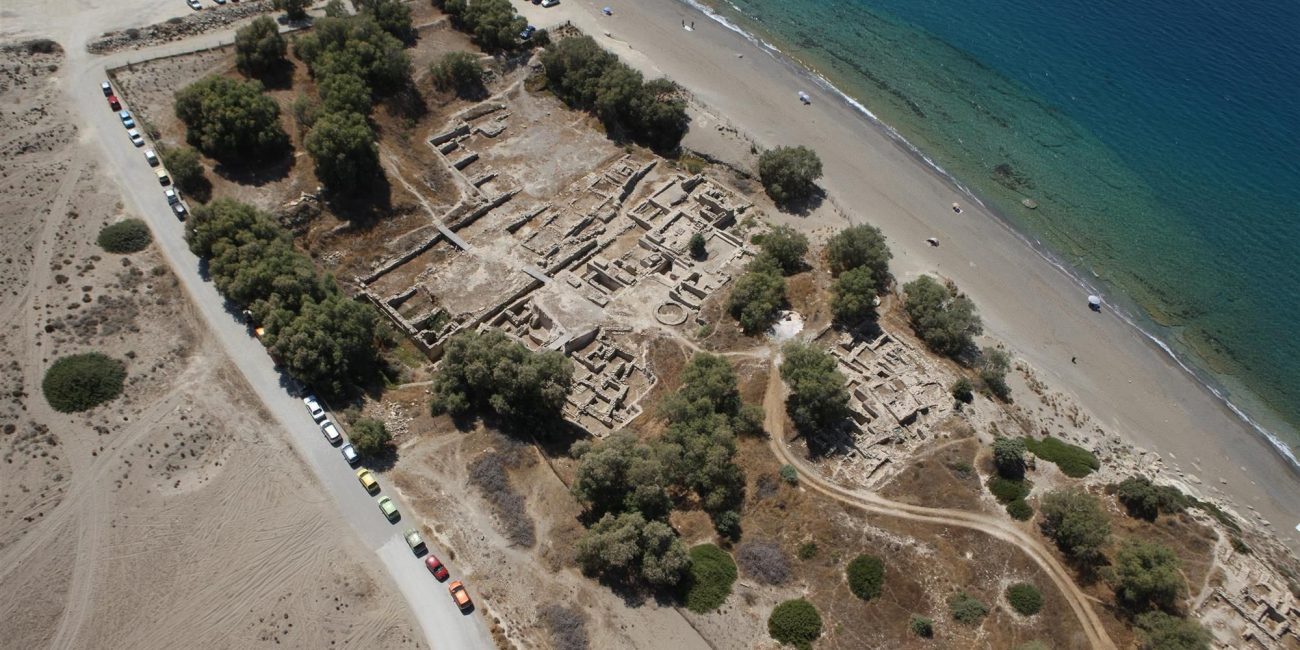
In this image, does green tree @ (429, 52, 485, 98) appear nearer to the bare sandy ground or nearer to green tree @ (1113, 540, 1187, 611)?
the bare sandy ground

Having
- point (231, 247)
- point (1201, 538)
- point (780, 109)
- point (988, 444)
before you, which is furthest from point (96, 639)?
point (780, 109)

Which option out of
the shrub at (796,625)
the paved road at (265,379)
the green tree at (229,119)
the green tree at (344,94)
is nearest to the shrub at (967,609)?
the shrub at (796,625)

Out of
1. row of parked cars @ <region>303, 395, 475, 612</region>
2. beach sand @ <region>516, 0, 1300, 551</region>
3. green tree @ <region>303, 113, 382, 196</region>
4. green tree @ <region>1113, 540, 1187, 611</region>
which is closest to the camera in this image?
row of parked cars @ <region>303, 395, 475, 612</region>

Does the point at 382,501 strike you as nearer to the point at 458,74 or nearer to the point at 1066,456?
the point at 1066,456

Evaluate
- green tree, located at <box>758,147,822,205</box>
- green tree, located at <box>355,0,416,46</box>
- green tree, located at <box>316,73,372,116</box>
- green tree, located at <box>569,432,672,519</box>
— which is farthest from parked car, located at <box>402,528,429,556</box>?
green tree, located at <box>355,0,416,46</box>

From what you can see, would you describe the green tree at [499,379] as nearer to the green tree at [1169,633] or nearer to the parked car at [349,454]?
the parked car at [349,454]

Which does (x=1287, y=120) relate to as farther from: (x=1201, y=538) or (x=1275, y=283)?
(x=1201, y=538)
